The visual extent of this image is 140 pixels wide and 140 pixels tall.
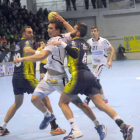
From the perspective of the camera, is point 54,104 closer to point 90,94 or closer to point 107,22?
point 90,94

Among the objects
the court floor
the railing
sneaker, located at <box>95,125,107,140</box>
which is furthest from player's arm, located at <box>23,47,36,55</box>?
the railing

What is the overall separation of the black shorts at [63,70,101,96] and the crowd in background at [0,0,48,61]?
14.1 meters

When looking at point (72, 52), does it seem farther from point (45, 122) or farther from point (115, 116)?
point (45, 122)

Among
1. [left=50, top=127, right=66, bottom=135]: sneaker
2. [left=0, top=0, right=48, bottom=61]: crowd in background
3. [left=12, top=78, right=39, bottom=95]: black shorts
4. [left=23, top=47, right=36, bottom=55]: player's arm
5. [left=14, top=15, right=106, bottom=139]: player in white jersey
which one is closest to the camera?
[left=14, top=15, right=106, bottom=139]: player in white jersey

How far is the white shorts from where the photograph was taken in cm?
495

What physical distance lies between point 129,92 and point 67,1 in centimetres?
1887

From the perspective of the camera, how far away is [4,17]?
857 inches

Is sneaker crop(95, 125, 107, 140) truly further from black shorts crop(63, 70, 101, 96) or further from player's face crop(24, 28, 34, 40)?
player's face crop(24, 28, 34, 40)

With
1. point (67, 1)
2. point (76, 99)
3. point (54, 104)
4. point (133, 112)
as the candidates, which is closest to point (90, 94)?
point (76, 99)

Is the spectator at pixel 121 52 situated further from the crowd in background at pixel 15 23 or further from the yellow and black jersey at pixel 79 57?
the yellow and black jersey at pixel 79 57

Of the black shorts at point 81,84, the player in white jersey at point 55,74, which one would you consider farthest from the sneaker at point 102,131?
the black shorts at point 81,84

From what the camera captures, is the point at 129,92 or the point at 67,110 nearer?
the point at 67,110

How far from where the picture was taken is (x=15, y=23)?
22.3 m

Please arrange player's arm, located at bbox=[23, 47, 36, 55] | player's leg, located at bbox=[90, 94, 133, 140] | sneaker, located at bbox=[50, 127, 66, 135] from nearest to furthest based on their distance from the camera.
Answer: player's leg, located at bbox=[90, 94, 133, 140], player's arm, located at bbox=[23, 47, 36, 55], sneaker, located at bbox=[50, 127, 66, 135]
